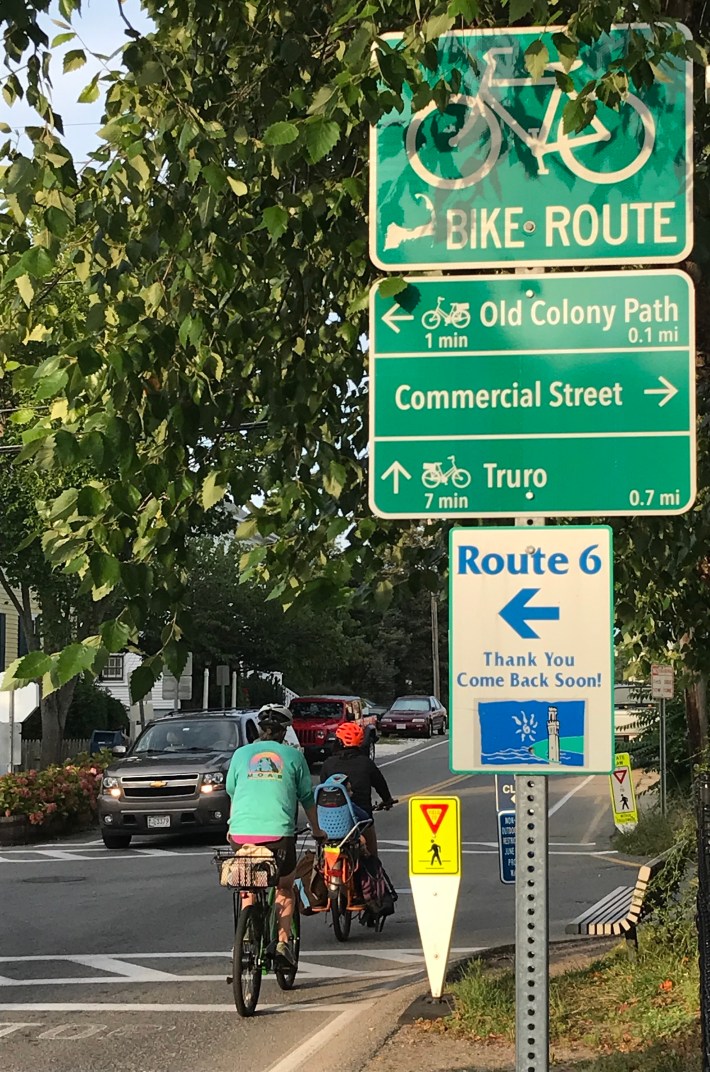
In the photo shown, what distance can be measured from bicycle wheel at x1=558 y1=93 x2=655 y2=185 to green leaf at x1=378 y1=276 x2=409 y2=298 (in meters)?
0.53

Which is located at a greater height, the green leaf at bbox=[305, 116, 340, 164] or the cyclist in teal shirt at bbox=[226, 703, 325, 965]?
the green leaf at bbox=[305, 116, 340, 164]

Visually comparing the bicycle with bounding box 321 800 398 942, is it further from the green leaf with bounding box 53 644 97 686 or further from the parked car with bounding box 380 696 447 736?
the parked car with bounding box 380 696 447 736

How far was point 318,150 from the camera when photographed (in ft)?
15.3

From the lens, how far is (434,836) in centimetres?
978

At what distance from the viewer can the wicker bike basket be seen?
982 cm

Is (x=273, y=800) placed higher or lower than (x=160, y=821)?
higher

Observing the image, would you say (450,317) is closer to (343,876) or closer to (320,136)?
(320,136)

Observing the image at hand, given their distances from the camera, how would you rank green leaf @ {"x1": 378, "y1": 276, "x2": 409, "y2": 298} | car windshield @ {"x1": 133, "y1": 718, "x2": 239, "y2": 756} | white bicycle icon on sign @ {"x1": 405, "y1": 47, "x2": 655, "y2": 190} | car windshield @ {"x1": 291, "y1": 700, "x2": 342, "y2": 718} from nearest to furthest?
1. green leaf @ {"x1": 378, "y1": 276, "x2": 409, "y2": 298}
2. white bicycle icon on sign @ {"x1": 405, "y1": 47, "x2": 655, "y2": 190}
3. car windshield @ {"x1": 133, "y1": 718, "x2": 239, "y2": 756}
4. car windshield @ {"x1": 291, "y1": 700, "x2": 342, "y2": 718}

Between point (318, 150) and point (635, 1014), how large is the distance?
17.9 feet

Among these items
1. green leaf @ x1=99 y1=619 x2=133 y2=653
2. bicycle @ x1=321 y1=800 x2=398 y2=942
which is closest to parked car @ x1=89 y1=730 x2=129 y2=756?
bicycle @ x1=321 y1=800 x2=398 y2=942

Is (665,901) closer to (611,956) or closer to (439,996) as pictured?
(611,956)

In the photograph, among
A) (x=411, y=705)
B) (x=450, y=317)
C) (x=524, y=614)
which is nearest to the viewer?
(x=524, y=614)

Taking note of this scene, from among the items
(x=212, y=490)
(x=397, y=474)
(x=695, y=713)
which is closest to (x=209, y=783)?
(x=695, y=713)

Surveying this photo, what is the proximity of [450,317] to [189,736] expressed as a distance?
63.0 feet
